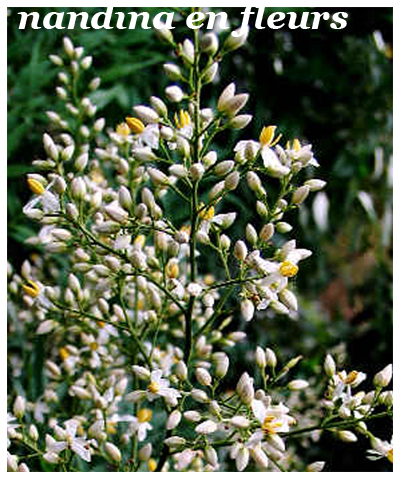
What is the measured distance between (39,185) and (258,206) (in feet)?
0.85

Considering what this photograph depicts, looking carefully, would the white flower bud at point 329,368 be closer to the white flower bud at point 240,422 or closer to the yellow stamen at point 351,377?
the yellow stamen at point 351,377

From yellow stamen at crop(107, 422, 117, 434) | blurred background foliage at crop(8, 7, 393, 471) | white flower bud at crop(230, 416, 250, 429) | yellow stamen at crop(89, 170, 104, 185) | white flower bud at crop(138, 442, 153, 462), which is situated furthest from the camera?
blurred background foliage at crop(8, 7, 393, 471)

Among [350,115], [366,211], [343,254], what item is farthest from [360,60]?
[343,254]

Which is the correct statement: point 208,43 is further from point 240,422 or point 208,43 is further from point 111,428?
point 111,428

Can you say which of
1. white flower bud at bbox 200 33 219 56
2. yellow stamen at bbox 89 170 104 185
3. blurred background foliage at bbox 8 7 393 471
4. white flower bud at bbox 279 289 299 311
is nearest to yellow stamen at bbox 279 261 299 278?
white flower bud at bbox 279 289 299 311

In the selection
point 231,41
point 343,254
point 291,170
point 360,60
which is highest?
point 360,60

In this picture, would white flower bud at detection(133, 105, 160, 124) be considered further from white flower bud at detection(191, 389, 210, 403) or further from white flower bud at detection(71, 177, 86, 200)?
white flower bud at detection(191, 389, 210, 403)

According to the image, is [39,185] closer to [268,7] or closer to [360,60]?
[268,7]

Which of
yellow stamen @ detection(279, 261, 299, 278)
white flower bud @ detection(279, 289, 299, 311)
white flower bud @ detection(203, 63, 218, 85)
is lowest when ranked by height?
white flower bud @ detection(279, 289, 299, 311)

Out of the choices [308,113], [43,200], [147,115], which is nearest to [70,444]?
[43,200]

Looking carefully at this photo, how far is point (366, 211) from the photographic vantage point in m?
2.37

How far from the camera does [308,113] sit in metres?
2.11

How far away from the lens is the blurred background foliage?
1496mm

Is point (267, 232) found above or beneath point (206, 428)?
above
